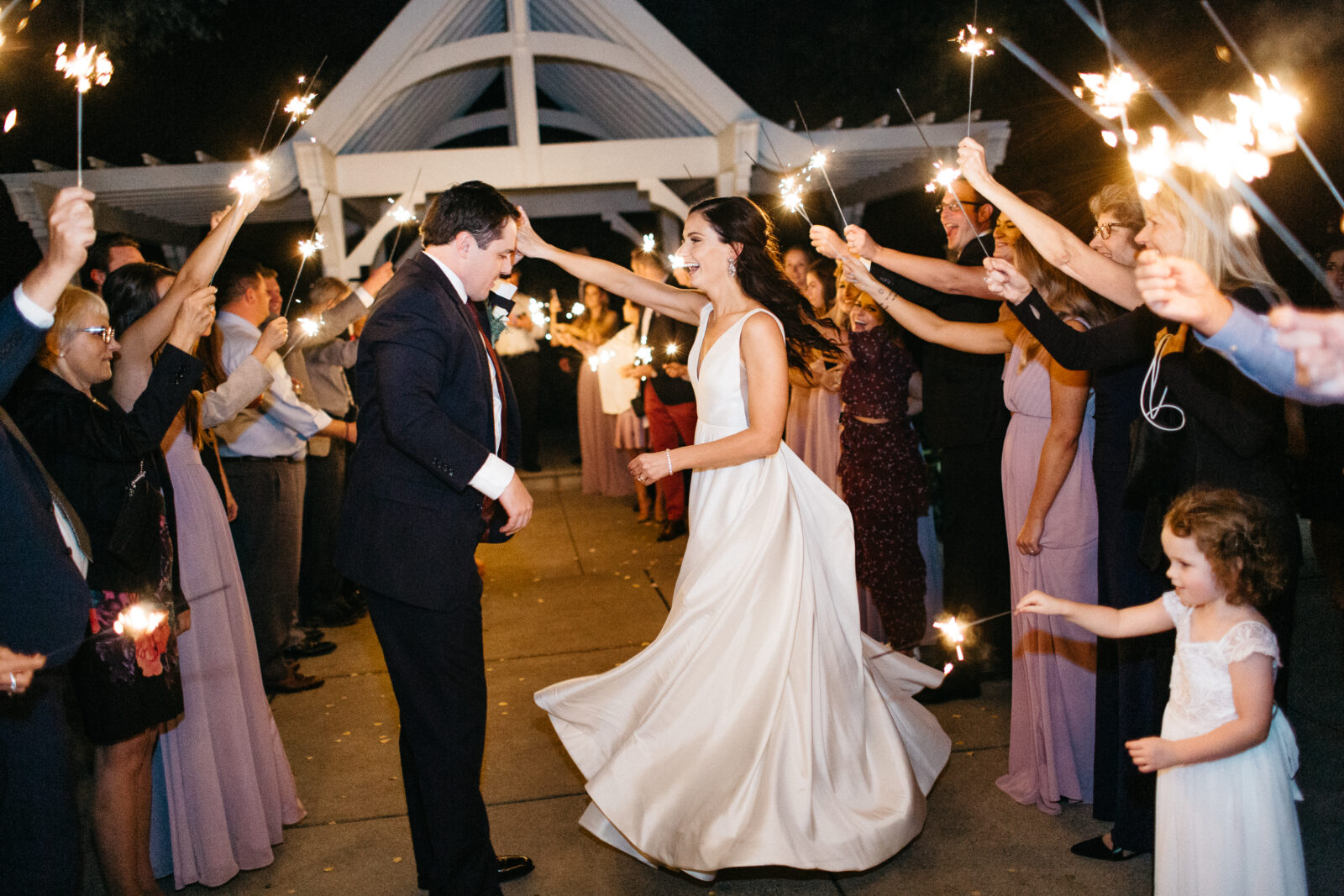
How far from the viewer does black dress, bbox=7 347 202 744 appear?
2.68 meters

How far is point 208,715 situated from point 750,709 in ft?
6.14

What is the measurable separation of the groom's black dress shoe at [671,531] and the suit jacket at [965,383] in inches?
147

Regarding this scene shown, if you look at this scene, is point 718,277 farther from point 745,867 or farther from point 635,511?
point 635,511

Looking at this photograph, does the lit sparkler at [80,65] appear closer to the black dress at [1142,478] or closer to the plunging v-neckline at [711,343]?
the plunging v-neckline at [711,343]

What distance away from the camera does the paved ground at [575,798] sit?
321 centimetres

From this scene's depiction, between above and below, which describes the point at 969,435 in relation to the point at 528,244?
below

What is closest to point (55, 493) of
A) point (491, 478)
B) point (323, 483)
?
point (491, 478)

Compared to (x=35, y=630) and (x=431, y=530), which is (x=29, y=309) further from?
(x=431, y=530)

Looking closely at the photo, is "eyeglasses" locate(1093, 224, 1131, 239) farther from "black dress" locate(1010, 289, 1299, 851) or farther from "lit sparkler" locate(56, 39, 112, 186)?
"lit sparkler" locate(56, 39, 112, 186)

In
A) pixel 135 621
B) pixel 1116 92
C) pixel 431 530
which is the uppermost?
pixel 1116 92

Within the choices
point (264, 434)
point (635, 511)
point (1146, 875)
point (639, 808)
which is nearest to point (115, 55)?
point (635, 511)

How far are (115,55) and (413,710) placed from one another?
12.5 m

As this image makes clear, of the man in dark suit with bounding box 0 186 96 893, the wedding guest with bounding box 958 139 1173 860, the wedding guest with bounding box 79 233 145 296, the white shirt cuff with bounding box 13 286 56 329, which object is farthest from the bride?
the wedding guest with bounding box 79 233 145 296

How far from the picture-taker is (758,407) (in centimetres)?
338
